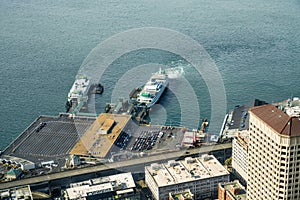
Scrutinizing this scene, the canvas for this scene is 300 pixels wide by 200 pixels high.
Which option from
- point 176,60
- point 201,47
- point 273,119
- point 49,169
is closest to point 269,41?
point 201,47

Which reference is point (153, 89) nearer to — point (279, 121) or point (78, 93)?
point (78, 93)

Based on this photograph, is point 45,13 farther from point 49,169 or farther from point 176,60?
point 49,169

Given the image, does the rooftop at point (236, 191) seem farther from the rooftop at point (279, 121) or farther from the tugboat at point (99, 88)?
the tugboat at point (99, 88)

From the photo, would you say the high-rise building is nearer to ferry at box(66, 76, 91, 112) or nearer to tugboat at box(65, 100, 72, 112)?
ferry at box(66, 76, 91, 112)

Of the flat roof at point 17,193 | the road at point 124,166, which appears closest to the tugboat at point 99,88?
the road at point 124,166

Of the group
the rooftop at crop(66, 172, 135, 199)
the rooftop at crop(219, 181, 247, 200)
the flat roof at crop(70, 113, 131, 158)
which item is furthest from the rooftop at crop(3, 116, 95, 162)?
the rooftop at crop(219, 181, 247, 200)

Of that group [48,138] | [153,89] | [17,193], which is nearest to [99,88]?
[153,89]
